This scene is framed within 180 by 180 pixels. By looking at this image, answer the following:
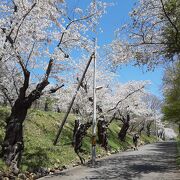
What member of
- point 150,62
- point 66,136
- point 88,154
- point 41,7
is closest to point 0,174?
point 41,7

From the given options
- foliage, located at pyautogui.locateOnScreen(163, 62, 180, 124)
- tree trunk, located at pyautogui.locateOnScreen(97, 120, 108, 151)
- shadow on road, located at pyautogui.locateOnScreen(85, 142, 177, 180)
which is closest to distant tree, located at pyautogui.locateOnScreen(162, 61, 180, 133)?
foliage, located at pyautogui.locateOnScreen(163, 62, 180, 124)

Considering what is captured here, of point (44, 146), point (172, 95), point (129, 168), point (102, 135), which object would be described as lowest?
point (129, 168)

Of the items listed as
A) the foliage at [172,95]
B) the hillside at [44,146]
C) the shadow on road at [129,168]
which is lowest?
the shadow on road at [129,168]

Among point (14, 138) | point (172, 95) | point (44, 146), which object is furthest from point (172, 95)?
point (14, 138)

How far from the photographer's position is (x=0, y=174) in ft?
42.0

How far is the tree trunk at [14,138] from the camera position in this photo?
14383 mm

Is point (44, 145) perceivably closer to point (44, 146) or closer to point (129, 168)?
point (44, 146)

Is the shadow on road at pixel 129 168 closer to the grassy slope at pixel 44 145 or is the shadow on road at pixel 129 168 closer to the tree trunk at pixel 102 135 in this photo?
the grassy slope at pixel 44 145

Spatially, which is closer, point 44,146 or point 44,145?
point 44,146

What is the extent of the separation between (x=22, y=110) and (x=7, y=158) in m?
2.35

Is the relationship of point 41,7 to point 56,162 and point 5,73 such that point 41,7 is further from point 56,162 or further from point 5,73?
point 56,162

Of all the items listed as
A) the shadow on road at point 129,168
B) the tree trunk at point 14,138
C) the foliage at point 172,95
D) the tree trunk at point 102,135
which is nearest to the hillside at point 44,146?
the tree trunk at point 14,138

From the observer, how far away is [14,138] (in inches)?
578

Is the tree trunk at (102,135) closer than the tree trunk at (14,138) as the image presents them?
No
